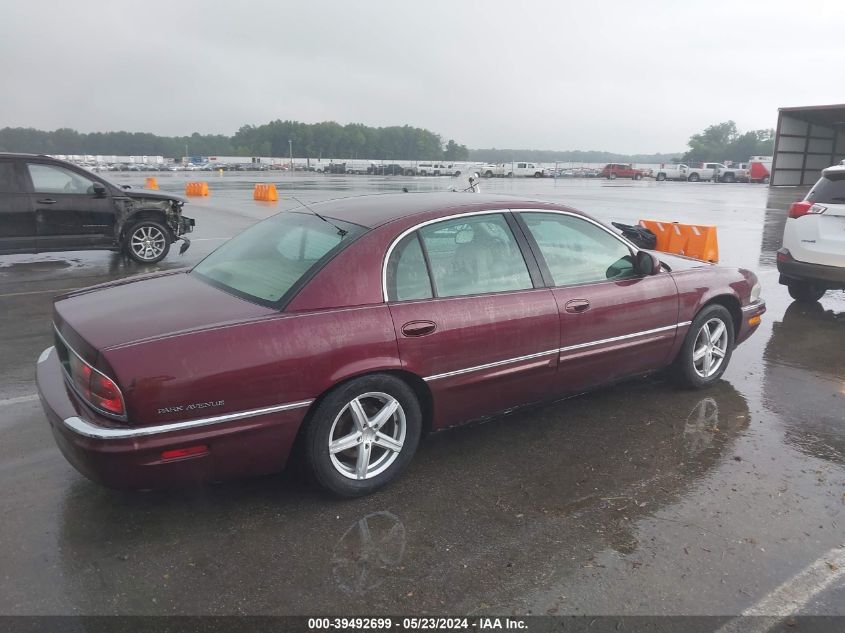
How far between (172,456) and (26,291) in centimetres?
660

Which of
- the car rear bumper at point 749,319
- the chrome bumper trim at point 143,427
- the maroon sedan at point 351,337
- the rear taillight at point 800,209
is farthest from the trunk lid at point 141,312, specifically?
the rear taillight at point 800,209

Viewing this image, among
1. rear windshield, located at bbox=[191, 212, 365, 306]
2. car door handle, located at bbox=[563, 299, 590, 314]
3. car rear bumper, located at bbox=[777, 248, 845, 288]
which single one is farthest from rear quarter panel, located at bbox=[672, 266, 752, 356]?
car rear bumper, located at bbox=[777, 248, 845, 288]

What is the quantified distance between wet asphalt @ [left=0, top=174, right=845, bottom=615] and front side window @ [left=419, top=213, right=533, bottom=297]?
3.39ft

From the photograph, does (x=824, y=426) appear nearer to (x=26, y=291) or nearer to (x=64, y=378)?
(x=64, y=378)

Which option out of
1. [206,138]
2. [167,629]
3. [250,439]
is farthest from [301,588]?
[206,138]

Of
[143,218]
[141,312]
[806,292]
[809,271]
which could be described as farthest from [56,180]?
[806,292]

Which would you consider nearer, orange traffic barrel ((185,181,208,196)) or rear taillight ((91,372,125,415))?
rear taillight ((91,372,125,415))

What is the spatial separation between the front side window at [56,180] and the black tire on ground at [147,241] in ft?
2.70

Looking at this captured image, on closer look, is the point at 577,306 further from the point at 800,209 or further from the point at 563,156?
the point at 563,156

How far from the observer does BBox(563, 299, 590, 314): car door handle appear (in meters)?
3.84

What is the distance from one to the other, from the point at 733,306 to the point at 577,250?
5.43 ft

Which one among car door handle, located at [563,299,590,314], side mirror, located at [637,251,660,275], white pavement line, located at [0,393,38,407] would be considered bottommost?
white pavement line, located at [0,393,38,407]

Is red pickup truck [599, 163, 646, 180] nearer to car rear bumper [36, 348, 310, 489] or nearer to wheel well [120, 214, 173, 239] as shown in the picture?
wheel well [120, 214, 173, 239]

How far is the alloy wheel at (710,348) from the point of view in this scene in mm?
4712
